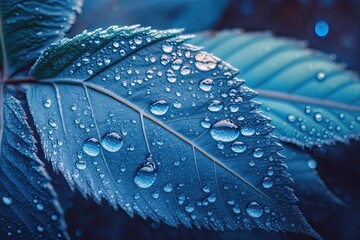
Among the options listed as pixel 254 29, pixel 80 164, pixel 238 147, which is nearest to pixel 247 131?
pixel 238 147

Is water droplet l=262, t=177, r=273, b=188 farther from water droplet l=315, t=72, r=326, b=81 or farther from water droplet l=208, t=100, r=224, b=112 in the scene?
water droplet l=315, t=72, r=326, b=81

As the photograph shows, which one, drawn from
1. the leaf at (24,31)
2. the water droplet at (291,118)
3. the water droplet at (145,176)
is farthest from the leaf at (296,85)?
the leaf at (24,31)

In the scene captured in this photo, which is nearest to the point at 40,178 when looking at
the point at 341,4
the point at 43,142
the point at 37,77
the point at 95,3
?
the point at 43,142

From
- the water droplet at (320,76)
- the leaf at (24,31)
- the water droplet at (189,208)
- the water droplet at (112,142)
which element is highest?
the leaf at (24,31)

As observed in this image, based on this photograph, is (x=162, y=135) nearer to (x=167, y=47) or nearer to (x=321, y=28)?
(x=167, y=47)

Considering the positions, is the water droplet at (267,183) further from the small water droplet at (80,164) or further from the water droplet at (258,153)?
the small water droplet at (80,164)

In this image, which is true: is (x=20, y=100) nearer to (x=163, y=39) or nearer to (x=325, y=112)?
(x=163, y=39)

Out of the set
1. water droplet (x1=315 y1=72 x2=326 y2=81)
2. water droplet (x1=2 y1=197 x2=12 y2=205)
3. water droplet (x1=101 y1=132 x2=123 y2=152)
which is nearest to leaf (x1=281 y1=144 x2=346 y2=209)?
water droplet (x1=315 y1=72 x2=326 y2=81)
